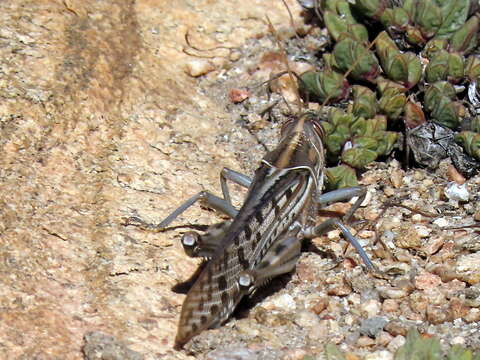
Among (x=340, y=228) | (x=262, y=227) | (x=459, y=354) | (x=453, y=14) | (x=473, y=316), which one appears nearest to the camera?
(x=459, y=354)

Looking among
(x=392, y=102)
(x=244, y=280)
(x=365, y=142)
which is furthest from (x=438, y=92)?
(x=244, y=280)

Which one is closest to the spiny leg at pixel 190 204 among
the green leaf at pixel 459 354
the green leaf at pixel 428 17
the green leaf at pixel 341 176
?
the green leaf at pixel 341 176

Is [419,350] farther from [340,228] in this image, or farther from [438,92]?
[438,92]

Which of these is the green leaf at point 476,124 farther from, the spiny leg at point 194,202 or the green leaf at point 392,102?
the spiny leg at point 194,202

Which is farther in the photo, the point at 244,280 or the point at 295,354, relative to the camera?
the point at 244,280

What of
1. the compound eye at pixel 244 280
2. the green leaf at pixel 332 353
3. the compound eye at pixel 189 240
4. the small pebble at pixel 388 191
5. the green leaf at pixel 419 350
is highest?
the green leaf at pixel 419 350

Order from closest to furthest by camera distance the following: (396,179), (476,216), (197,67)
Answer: (476,216) < (396,179) < (197,67)

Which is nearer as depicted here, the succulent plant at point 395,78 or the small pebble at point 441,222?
the small pebble at point 441,222

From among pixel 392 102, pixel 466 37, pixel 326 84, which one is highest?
pixel 466 37

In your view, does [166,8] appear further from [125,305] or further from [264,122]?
[125,305]
